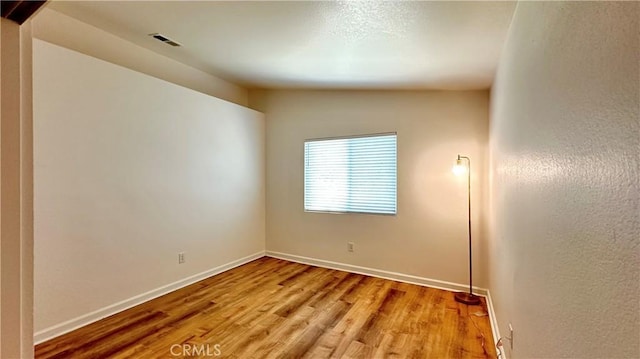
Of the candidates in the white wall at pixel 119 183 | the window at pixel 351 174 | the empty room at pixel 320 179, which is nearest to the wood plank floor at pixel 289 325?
the empty room at pixel 320 179

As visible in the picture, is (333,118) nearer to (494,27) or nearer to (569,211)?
(494,27)

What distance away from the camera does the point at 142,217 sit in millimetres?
3080

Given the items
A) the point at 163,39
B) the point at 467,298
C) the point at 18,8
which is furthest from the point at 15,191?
the point at 467,298

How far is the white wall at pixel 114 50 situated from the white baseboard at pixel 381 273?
9.11 ft

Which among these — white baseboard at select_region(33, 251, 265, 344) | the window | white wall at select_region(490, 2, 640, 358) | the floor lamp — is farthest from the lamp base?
white baseboard at select_region(33, 251, 265, 344)

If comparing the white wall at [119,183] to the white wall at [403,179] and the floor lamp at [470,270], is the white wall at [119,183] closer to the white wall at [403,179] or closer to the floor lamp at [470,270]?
the white wall at [403,179]

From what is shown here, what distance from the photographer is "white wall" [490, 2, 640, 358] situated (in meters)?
0.63

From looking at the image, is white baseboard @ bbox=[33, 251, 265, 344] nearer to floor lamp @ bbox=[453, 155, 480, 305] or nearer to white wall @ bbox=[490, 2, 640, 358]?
white wall @ bbox=[490, 2, 640, 358]

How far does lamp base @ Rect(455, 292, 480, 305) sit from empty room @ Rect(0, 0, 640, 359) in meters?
0.03

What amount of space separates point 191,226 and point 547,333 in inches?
140

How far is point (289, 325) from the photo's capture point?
263 centimetres

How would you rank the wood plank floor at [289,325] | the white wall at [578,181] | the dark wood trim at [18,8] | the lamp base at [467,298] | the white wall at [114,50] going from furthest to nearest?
the lamp base at [467,298], the white wall at [114,50], the wood plank floor at [289,325], the dark wood trim at [18,8], the white wall at [578,181]

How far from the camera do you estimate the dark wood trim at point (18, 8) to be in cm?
83

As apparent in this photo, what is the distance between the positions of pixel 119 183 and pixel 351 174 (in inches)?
110
